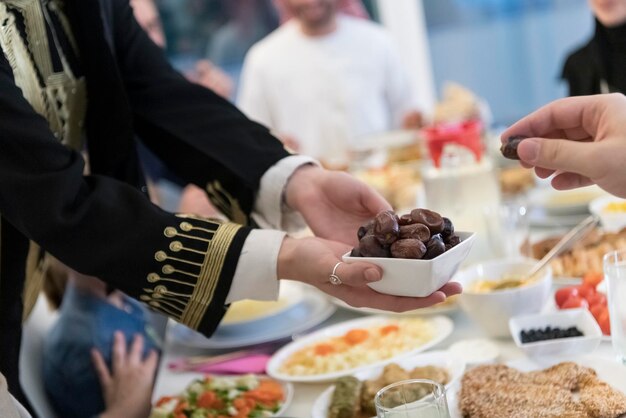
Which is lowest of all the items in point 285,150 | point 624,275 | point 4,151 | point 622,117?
point 624,275

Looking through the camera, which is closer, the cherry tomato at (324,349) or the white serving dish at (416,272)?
the white serving dish at (416,272)

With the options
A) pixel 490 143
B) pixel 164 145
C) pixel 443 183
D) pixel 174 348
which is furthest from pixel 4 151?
pixel 490 143

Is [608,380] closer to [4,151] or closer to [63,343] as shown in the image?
[4,151]

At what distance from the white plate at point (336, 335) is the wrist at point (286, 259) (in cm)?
31

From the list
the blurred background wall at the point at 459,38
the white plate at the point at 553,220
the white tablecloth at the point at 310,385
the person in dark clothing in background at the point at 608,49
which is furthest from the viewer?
the blurred background wall at the point at 459,38

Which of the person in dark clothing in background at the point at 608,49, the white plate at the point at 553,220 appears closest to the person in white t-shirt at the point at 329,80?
the person in dark clothing in background at the point at 608,49

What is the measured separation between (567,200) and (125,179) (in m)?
1.33

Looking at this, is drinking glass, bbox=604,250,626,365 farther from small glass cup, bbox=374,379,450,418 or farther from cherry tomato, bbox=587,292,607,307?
small glass cup, bbox=374,379,450,418

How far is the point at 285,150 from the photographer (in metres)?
1.78

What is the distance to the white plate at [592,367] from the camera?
1325 millimetres

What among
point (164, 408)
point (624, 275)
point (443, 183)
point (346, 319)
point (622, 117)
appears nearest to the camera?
point (622, 117)

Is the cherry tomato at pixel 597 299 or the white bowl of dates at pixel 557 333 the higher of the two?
the white bowl of dates at pixel 557 333

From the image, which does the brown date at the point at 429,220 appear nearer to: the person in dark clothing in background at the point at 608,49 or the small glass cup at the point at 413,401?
the small glass cup at the point at 413,401

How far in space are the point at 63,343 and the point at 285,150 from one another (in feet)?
2.20
